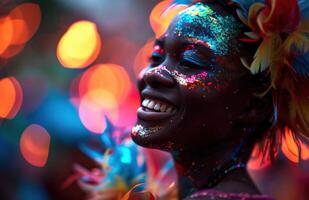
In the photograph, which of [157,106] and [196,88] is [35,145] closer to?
[157,106]

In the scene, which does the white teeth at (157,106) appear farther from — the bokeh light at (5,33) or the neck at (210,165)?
the bokeh light at (5,33)

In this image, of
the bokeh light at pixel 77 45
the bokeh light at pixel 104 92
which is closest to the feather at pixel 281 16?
the bokeh light at pixel 104 92

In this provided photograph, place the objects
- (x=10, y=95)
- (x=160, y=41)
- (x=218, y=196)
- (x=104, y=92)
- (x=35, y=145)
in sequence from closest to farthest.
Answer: (x=218, y=196)
(x=160, y=41)
(x=35, y=145)
(x=10, y=95)
(x=104, y=92)

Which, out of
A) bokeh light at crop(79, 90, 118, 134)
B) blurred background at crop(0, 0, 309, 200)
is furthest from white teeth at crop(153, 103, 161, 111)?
bokeh light at crop(79, 90, 118, 134)

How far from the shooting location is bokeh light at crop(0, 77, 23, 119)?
6.85 metres

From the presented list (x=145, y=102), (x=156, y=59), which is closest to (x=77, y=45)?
(x=156, y=59)

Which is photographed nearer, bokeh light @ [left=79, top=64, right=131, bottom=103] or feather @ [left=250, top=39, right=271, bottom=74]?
feather @ [left=250, top=39, right=271, bottom=74]

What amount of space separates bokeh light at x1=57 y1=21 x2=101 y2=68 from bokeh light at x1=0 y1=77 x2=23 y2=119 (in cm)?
77

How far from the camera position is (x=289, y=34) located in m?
2.26

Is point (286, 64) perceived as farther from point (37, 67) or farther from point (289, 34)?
point (37, 67)

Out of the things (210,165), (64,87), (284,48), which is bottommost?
(64,87)

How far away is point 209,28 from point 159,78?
30 centimetres

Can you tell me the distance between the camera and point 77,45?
319 inches

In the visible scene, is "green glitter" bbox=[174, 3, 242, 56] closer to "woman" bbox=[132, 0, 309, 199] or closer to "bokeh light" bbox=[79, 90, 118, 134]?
"woman" bbox=[132, 0, 309, 199]
